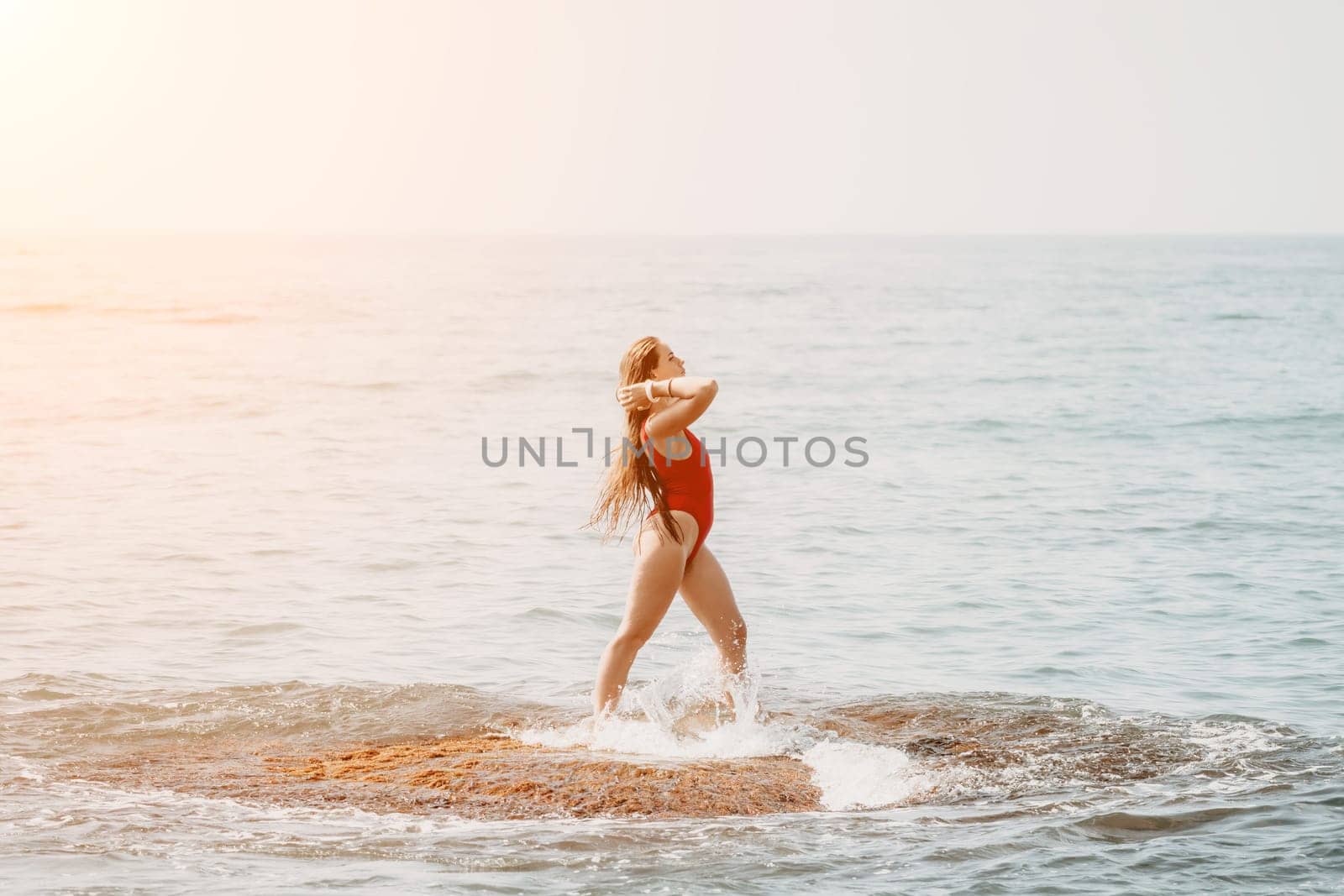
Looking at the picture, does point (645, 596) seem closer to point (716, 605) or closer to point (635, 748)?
point (716, 605)

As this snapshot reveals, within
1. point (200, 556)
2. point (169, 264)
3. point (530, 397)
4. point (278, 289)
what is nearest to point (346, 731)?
point (200, 556)

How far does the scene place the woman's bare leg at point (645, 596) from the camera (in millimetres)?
6543

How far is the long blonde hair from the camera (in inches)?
255

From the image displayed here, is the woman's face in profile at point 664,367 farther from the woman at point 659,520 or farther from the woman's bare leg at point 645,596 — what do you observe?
the woman's bare leg at point 645,596

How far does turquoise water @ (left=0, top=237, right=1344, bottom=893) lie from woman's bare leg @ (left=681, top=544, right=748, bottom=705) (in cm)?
49

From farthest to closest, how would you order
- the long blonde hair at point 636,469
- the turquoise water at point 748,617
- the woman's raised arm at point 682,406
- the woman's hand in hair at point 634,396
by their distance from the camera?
1. the long blonde hair at point 636,469
2. the woman's hand in hair at point 634,396
3. the woman's raised arm at point 682,406
4. the turquoise water at point 748,617

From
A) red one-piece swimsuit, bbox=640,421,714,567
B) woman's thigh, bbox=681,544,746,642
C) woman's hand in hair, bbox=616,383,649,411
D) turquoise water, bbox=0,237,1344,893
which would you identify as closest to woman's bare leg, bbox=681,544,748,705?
woman's thigh, bbox=681,544,746,642

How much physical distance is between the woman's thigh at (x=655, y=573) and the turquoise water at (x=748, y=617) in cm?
55

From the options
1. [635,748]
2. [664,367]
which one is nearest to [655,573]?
[635,748]

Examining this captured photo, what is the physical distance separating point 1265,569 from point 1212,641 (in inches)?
103

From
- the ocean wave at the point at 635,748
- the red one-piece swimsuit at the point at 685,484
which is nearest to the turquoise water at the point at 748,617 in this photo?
the ocean wave at the point at 635,748

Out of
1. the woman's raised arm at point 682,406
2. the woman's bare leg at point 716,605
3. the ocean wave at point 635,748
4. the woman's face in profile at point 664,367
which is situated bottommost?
the ocean wave at point 635,748

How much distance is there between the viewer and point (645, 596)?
21.5 ft

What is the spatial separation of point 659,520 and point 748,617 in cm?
364
